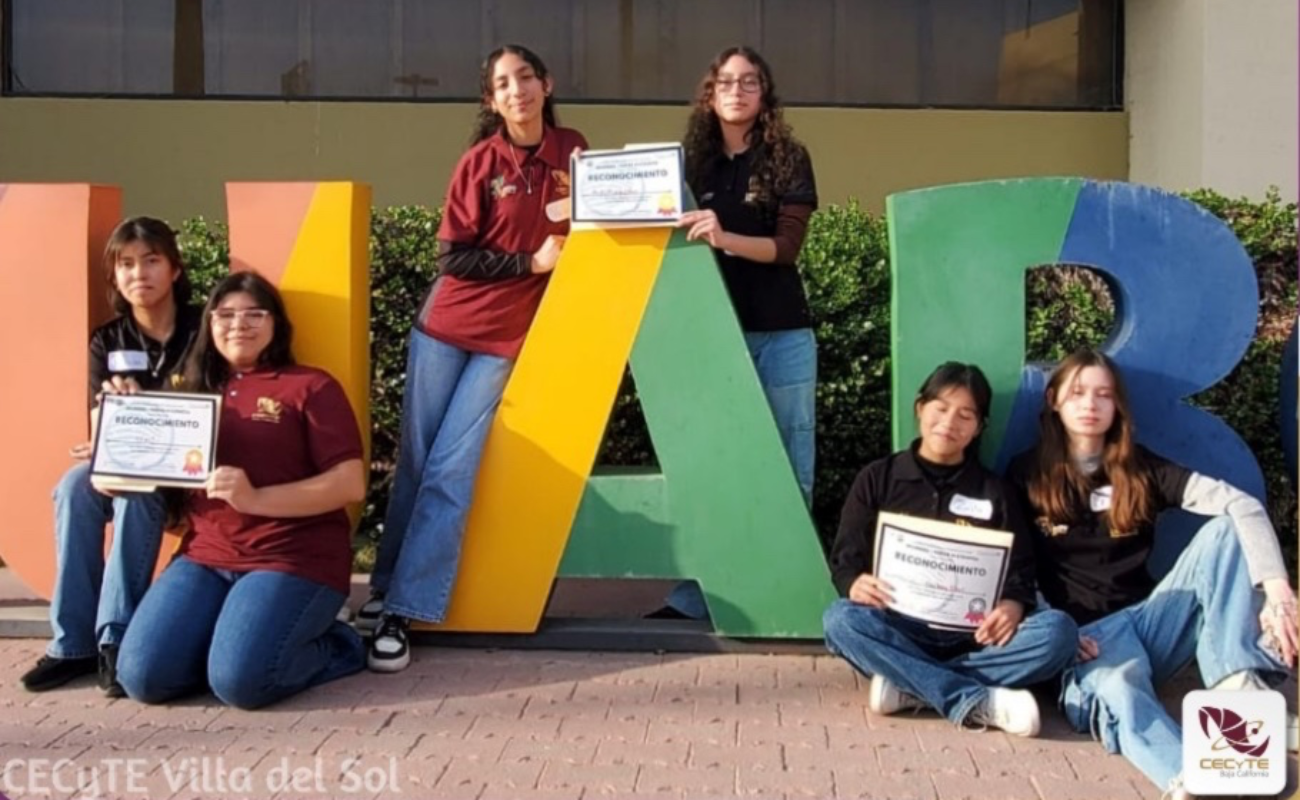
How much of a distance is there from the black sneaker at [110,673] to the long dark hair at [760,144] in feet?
7.81

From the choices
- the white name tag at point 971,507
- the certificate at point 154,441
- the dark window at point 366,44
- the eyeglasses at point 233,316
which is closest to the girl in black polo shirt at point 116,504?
the certificate at point 154,441

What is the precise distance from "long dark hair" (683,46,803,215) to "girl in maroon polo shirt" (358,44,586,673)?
16.3 inches

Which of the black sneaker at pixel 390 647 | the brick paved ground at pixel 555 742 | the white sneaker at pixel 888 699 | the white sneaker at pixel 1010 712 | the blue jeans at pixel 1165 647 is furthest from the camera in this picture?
the black sneaker at pixel 390 647

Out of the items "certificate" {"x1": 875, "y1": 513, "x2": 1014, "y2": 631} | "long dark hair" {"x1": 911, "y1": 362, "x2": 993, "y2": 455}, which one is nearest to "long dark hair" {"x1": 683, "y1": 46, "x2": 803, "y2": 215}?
"long dark hair" {"x1": 911, "y1": 362, "x2": 993, "y2": 455}

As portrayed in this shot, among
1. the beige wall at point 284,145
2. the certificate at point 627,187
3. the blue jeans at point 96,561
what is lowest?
the blue jeans at point 96,561

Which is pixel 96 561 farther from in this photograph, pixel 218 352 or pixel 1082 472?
pixel 1082 472

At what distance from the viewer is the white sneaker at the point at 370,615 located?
186 inches

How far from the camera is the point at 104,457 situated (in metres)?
4.27

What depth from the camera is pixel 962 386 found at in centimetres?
420

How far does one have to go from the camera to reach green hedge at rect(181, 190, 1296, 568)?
5363 mm

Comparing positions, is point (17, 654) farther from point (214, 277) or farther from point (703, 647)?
point (703, 647)

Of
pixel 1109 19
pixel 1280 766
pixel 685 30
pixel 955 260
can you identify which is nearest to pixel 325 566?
pixel 955 260

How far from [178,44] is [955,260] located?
641cm

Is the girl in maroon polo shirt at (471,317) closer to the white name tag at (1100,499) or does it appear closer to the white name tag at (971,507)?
the white name tag at (971,507)
